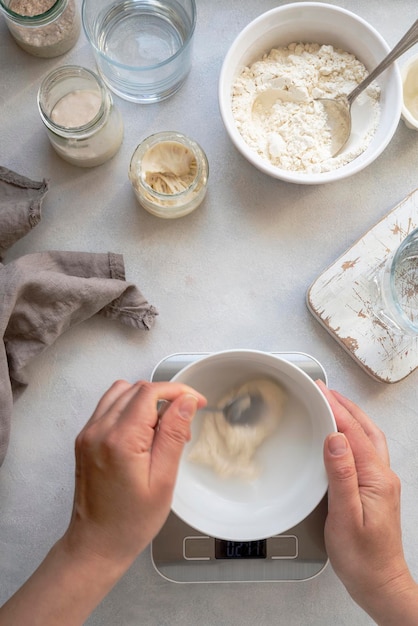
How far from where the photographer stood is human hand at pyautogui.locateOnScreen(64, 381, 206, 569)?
0.70 m

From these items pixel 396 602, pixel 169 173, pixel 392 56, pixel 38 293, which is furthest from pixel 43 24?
pixel 396 602

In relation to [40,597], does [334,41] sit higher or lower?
higher

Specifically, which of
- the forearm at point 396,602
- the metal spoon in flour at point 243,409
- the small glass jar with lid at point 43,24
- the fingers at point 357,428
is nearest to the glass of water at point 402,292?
the fingers at point 357,428

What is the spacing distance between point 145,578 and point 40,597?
0.81ft

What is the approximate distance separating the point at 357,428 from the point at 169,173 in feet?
1.61

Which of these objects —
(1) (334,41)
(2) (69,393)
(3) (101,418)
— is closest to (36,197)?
(2) (69,393)

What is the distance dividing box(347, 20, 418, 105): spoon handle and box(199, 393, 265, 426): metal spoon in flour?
0.49 m

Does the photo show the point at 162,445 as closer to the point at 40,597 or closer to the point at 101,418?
the point at 101,418

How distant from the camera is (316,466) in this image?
0.81 m

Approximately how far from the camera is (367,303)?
100 cm

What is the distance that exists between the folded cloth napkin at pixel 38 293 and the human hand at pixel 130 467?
265mm

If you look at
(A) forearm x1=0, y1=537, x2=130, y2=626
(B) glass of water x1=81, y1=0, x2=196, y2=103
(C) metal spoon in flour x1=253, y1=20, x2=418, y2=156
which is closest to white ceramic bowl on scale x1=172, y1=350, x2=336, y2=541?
(A) forearm x1=0, y1=537, x2=130, y2=626

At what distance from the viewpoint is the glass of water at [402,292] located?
0.97m

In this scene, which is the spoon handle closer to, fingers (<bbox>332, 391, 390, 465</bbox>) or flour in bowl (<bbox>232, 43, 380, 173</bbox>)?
flour in bowl (<bbox>232, 43, 380, 173</bbox>)
